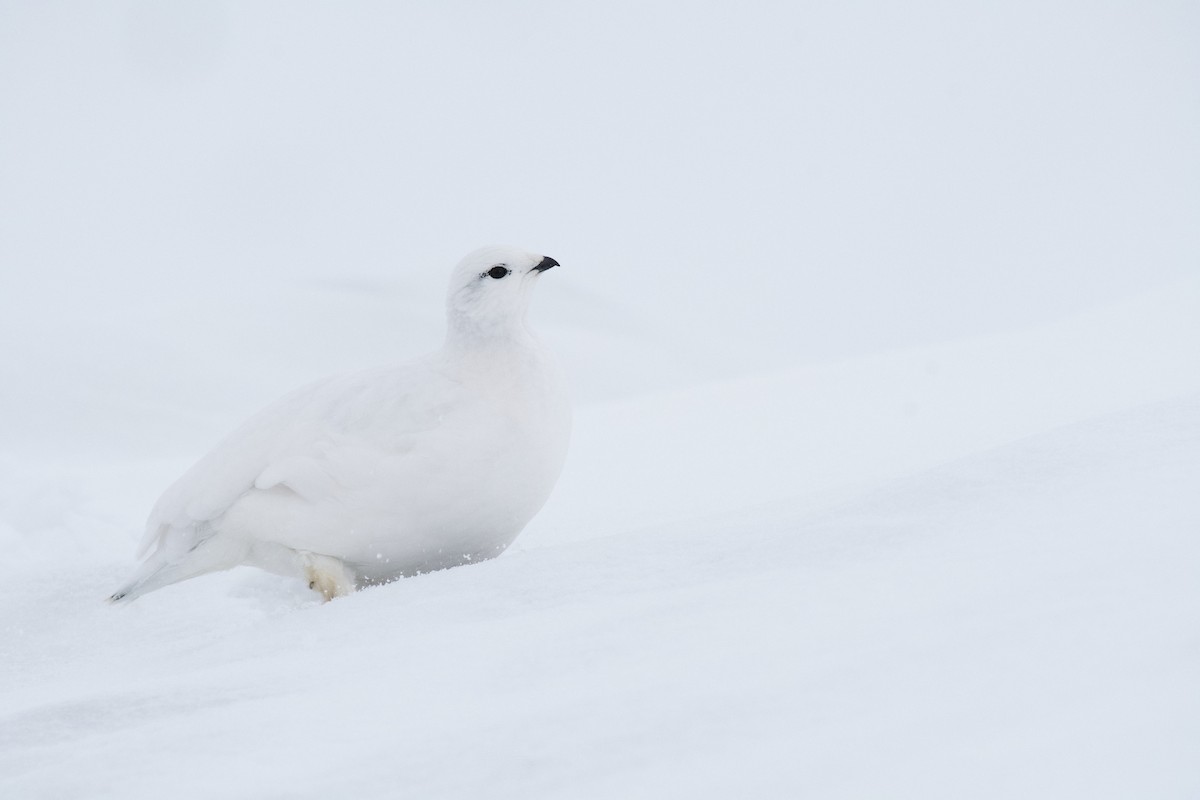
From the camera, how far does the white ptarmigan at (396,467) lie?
318cm

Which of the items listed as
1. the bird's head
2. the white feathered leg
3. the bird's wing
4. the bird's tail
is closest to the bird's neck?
the bird's head

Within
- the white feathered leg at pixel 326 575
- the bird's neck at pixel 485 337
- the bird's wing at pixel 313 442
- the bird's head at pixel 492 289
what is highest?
the bird's head at pixel 492 289

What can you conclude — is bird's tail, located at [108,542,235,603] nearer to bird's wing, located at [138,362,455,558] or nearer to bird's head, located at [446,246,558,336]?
bird's wing, located at [138,362,455,558]

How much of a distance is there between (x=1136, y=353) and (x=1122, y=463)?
14.9ft

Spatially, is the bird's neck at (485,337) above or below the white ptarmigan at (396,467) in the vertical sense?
above

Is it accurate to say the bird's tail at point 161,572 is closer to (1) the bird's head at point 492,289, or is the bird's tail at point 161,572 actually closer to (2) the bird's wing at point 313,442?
(2) the bird's wing at point 313,442

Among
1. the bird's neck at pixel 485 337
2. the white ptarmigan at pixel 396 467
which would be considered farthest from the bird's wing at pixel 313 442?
the bird's neck at pixel 485 337

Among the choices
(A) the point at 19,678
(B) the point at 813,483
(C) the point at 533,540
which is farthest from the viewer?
(B) the point at 813,483

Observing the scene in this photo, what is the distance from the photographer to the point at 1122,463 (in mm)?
2447

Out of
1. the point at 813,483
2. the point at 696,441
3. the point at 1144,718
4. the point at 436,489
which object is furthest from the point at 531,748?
the point at 696,441

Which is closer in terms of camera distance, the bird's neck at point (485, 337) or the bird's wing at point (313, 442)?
the bird's wing at point (313, 442)

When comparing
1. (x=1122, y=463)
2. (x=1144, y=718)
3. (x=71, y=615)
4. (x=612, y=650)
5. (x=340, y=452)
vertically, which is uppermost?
(x=340, y=452)

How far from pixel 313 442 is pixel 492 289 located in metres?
0.74

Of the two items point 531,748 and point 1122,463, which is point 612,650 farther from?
point 1122,463
